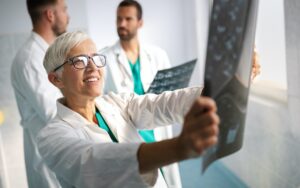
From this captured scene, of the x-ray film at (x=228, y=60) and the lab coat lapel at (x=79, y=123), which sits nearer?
the x-ray film at (x=228, y=60)

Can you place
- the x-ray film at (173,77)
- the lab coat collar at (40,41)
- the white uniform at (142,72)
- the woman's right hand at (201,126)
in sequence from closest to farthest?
the woman's right hand at (201,126) < the x-ray film at (173,77) < the lab coat collar at (40,41) < the white uniform at (142,72)

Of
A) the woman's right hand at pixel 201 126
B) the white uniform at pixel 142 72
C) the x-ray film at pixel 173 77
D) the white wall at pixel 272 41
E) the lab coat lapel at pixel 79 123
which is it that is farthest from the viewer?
the white uniform at pixel 142 72

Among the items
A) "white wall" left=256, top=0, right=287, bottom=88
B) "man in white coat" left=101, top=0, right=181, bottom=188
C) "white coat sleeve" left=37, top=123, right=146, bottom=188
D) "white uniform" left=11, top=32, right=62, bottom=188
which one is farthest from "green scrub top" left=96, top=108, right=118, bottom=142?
"white wall" left=256, top=0, right=287, bottom=88

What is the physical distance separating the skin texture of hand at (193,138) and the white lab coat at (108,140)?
7cm

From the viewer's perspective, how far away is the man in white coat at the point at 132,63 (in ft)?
7.27

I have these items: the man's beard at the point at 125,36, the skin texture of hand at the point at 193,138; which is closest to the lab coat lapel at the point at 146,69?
the man's beard at the point at 125,36

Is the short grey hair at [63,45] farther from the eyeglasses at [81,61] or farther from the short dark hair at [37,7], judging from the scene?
the short dark hair at [37,7]

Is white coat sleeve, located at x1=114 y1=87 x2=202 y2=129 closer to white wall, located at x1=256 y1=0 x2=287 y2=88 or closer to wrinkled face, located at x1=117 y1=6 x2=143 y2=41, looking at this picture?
white wall, located at x1=256 y1=0 x2=287 y2=88

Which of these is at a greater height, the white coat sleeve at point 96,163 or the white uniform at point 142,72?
the white coat sleeve at point 96,163

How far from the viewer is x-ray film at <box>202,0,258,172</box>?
0.62 meters

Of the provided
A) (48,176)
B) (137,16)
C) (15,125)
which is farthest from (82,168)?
(15,125)

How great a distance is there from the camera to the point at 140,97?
49.4 inches

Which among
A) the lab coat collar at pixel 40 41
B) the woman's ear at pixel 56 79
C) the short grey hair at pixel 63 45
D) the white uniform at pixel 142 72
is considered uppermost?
the short grey hair at pixel 63 45

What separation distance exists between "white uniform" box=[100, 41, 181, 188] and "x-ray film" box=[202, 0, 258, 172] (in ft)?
4.83
